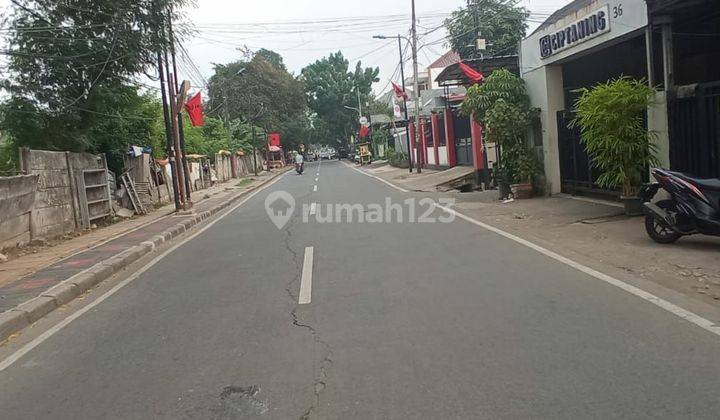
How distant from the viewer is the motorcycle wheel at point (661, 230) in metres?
8.16

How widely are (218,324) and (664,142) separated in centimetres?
858

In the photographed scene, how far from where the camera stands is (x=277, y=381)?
14.1 ft

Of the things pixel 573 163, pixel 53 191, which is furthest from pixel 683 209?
pixel 53 191

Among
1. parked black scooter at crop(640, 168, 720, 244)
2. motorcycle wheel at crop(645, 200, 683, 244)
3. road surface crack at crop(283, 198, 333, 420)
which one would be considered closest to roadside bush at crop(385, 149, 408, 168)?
motorcycle wheel at crop(645, 200, 683, 244)

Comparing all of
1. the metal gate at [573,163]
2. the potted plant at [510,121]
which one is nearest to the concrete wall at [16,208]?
the potted plant at [510,121]

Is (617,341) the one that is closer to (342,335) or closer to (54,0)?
(342,335)

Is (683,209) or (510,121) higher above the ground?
(510,121)

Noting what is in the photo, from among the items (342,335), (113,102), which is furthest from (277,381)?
(113,102)

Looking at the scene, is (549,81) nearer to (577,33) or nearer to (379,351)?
(577,33)

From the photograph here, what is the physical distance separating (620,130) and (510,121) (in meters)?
4.95

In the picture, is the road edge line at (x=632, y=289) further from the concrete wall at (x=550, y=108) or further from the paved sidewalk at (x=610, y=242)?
the concrete wall at (x=550, y=108)

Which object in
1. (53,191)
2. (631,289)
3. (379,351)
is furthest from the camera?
(53,191)

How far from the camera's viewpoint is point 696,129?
9.96 meters

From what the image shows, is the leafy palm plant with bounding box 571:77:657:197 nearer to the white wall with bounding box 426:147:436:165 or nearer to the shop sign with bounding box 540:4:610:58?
the shop sign with bounding box 540:4:610:58
